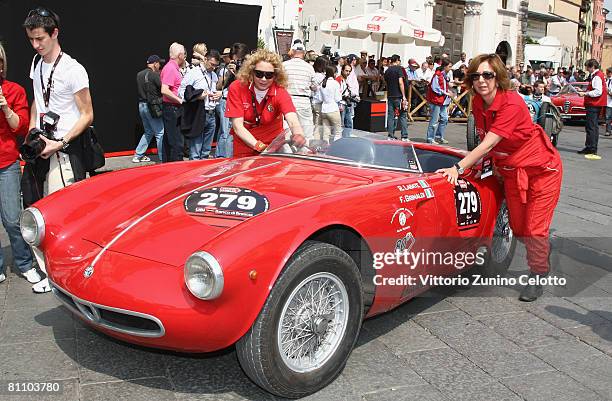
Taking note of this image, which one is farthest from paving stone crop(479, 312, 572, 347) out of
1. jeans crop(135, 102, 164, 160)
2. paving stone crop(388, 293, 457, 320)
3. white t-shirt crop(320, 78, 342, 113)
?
white t-shirt crop(320, 78, 342, 113)

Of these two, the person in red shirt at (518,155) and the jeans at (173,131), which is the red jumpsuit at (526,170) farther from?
the jeans at (173,131)

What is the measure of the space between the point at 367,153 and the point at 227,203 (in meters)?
1.21

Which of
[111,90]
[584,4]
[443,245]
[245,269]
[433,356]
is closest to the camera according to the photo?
[245,269]

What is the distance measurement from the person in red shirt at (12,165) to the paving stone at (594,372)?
11.6 feet

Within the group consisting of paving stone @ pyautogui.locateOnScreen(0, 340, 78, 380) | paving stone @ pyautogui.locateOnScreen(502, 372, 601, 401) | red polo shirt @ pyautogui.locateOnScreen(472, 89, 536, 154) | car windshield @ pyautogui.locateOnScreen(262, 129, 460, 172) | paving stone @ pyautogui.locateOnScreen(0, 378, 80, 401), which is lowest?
paving stone @ pyautogui.locateOnScreen(502, 372, 601, 401)

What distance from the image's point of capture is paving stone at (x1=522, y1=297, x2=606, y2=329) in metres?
4.09

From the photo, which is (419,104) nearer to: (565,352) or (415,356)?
(565,352)

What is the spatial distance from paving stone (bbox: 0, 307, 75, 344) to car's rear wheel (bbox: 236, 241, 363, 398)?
141cm

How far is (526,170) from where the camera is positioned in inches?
177

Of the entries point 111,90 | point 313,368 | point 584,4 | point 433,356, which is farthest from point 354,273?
point 584,4

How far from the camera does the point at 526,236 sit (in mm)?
4562

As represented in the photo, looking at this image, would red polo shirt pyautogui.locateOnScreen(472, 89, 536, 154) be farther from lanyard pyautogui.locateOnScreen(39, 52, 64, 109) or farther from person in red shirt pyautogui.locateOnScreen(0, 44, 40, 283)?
person in red shirt pyautogui.locateOnScreen(0, 44, 40, 283)

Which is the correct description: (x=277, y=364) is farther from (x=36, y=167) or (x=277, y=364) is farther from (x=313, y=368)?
(x=36, y=167)

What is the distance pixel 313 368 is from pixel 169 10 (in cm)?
869
